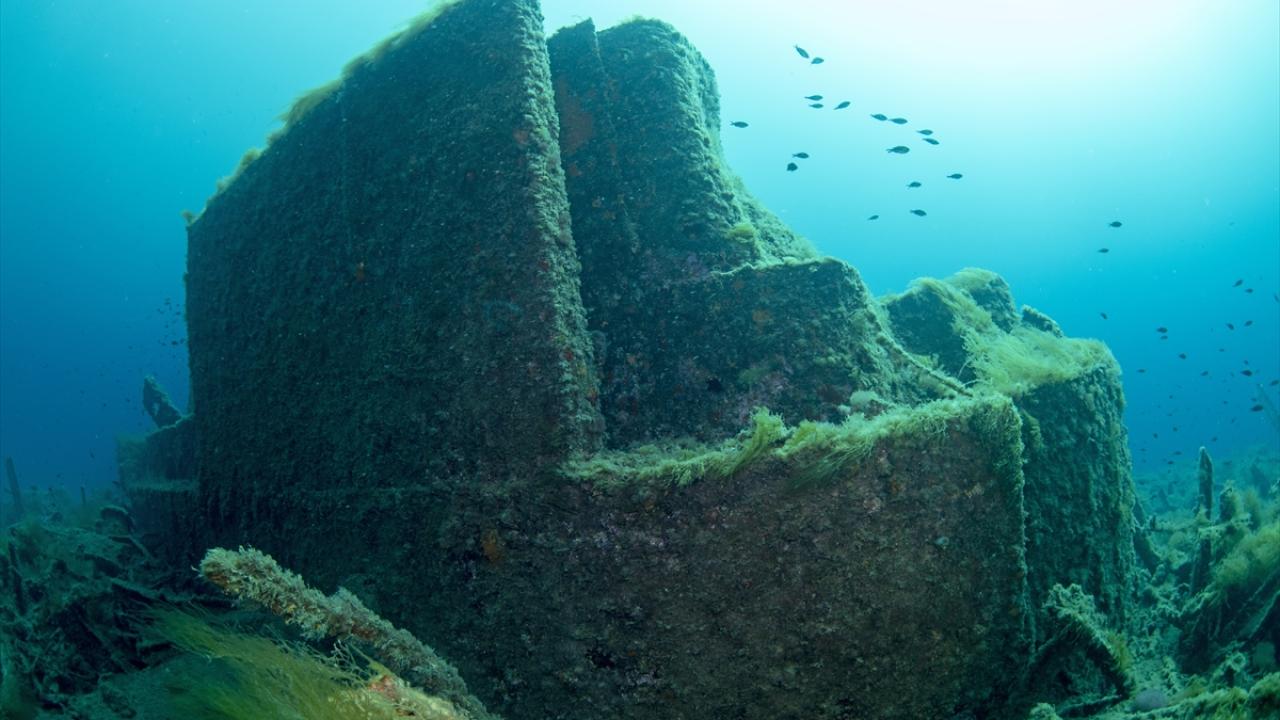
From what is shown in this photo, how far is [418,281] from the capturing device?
432 centimetres

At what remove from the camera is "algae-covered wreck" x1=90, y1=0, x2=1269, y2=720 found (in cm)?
328

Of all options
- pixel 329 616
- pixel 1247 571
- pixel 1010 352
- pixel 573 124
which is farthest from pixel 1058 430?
pixel 329 616

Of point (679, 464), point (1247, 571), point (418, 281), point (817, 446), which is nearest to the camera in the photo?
point (817, 446)

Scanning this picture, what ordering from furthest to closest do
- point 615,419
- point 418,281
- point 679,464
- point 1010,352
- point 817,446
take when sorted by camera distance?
1. point 1010,352
2. point 615,419
3. point 418,281
4. point 679,464
5. point 817,446

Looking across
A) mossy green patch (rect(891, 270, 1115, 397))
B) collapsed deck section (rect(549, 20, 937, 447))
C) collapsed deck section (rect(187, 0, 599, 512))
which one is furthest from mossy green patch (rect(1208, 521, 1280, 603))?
collapsed deck section (rect(187, 0, 599, 512))

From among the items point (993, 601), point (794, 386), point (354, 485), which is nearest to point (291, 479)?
point (354, 485)

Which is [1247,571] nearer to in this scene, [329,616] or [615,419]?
[615,419]

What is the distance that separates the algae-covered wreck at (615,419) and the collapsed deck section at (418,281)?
3 cm

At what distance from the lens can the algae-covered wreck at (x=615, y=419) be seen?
3283mm

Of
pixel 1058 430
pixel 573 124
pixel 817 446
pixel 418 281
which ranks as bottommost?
pixel 1058 430

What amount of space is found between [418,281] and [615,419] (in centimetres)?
Answer: 170

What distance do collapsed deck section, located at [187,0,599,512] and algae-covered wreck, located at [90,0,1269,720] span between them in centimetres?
3

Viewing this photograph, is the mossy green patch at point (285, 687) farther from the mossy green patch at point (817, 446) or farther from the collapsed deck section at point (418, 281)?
the mossy green patch at point (817, 446)

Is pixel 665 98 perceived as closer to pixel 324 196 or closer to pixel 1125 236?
pixel 324 196
